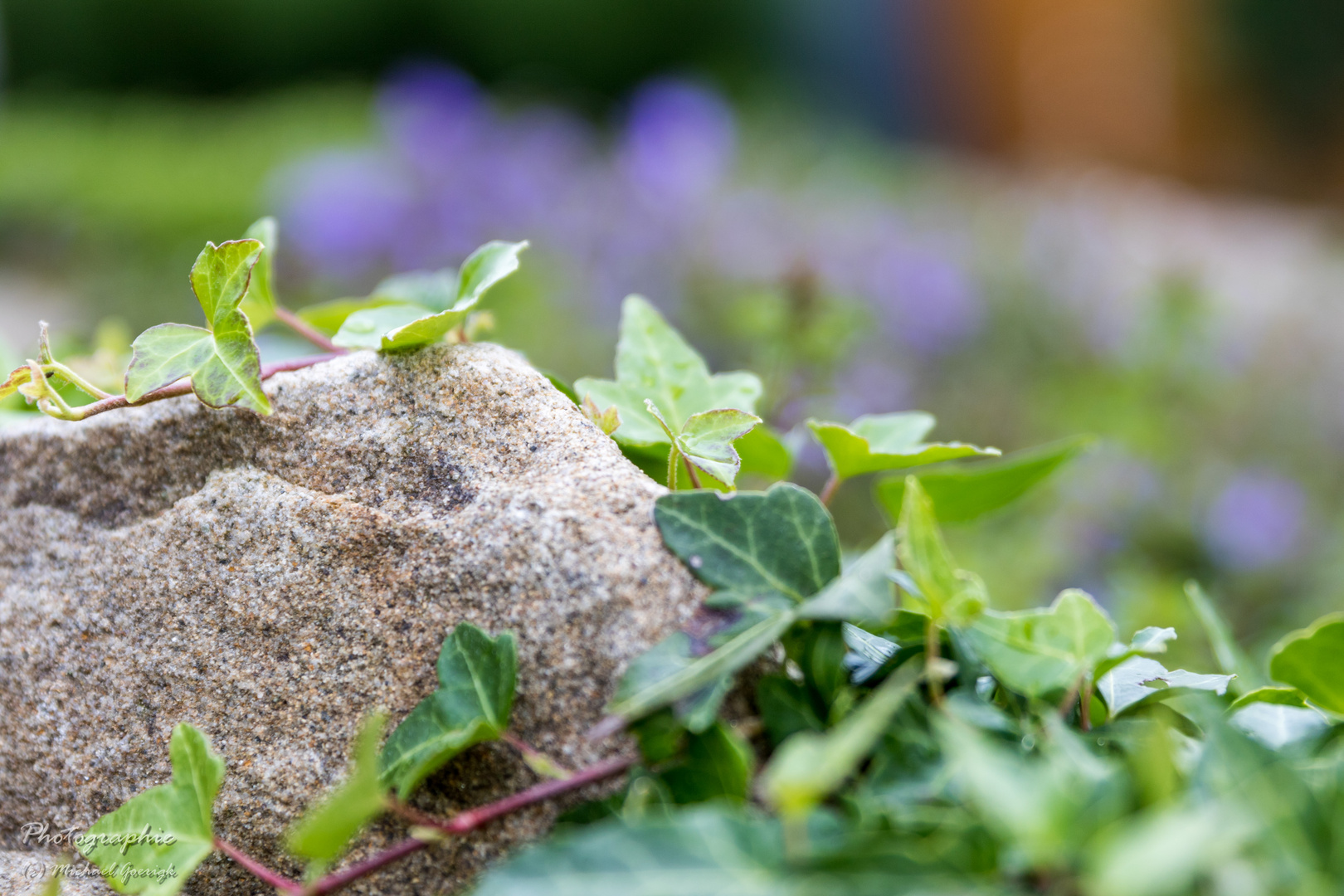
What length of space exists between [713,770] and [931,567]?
0.45 feet

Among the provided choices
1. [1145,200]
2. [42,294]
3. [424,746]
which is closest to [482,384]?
[424,746]

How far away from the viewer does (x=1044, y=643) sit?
497 millimetres

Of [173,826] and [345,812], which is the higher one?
[345,812]

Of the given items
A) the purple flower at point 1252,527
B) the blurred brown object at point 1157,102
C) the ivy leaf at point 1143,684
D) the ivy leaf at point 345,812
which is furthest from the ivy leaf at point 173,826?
the blurred brown object at point 1157,102

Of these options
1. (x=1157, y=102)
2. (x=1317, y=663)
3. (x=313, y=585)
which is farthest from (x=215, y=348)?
(x=1157, y=102)

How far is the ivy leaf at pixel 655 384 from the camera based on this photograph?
679mm

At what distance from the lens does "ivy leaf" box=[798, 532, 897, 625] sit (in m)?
0.47

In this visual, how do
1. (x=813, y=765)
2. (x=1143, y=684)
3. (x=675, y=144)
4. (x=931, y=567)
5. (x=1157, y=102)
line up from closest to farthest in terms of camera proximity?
(x=813, y=765)
(x=931, y=567)
(x=1143, y=684)
(x=675, y=144)
(x=1157, y=102)

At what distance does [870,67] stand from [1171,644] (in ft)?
34.9

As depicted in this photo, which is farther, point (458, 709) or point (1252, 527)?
point (1252, 527)

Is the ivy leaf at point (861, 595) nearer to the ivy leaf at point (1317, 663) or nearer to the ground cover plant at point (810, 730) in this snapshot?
the ground cover plant at point (810, 730)

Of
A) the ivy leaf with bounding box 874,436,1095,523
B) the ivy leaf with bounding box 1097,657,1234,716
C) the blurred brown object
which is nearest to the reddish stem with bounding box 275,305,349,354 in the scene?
the ivy leaf with bounding box 874,436,1095,523

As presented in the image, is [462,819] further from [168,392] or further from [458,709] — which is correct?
[168,392]

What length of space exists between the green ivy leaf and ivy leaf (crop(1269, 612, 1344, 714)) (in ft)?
1.11
